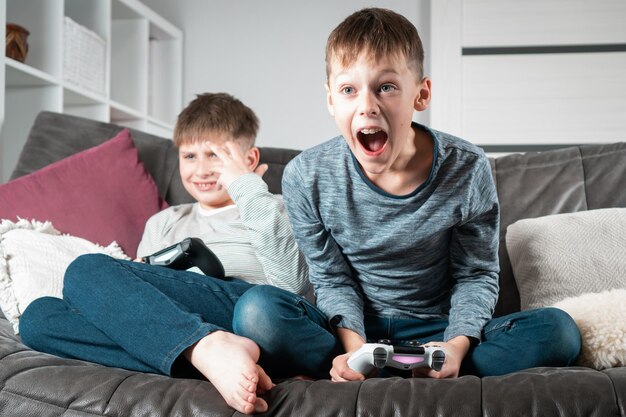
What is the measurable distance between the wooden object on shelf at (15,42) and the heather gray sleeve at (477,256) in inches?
66.8

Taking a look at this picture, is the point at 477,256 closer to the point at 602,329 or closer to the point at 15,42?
the point at 602,329

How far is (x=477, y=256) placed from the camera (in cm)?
143

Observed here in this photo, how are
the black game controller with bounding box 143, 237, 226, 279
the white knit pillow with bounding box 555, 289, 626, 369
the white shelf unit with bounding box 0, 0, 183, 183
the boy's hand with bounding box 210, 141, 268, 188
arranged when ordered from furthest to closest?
the white shelf unit with bounding box 0, 0, 183, 183 → the boy's hand with bounding box 210, 141, 268, 188 → the black game controller with bounding box 143, 237, 226, 279 → the white knit pillow with bounding box 555, 289, 626, 369

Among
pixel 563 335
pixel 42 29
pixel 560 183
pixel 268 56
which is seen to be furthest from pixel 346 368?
pixel 268 56

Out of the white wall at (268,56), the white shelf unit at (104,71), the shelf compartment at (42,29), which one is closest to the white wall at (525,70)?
the white wall at (268,56)

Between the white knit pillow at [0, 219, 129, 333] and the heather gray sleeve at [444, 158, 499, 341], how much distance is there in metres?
0.82

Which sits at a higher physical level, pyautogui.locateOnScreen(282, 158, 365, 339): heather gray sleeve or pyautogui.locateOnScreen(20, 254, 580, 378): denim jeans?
pyautogui.locateOnScreen(282, 158, 365, 339): heather gray sleeve

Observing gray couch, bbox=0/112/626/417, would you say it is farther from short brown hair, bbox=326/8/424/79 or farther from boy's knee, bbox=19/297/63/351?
short brown hair, bbox=326/8/424/79

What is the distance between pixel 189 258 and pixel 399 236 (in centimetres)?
44

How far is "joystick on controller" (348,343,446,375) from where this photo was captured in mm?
1137

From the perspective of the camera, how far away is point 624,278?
5.44 ft

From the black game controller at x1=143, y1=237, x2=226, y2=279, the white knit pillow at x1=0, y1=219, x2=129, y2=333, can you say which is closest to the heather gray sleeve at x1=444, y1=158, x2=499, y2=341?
the black game controller at x1=143, y1=237, x2=226, y2=279

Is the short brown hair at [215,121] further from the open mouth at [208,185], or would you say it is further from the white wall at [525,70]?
the white wall at [525,70]

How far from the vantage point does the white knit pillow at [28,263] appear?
1.56 meters
